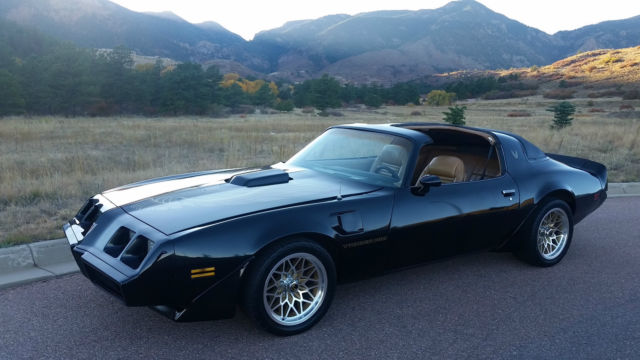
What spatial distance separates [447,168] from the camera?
4750mm

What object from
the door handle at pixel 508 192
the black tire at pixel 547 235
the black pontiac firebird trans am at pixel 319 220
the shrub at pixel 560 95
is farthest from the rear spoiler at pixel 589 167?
the shrub at pixel 560 95

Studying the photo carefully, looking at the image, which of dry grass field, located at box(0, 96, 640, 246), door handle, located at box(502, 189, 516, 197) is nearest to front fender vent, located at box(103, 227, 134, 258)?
dry grass field, located at box(0, 96, 640, 246)

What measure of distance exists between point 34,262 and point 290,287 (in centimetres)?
259

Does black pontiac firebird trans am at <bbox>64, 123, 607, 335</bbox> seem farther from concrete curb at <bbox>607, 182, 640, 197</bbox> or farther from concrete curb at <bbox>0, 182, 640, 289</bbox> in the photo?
concrete curb at <bbox>607, 182, 640, 197</bbox>

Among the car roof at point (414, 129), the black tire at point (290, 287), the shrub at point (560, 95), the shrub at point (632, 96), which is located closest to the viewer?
the black tire at point (290, 287)

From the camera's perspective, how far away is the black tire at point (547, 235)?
4.66 metres

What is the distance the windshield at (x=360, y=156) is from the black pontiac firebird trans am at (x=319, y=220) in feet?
0.04

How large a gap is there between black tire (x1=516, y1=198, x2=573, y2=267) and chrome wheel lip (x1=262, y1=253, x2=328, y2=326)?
7.37ft

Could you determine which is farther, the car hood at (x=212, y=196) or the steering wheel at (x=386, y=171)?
the steering wheel at (x=386, y=171)

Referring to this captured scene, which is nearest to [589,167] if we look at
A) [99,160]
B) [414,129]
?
[414,129]

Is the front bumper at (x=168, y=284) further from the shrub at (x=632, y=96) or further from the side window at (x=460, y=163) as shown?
the shrub at (x=632, y=96)

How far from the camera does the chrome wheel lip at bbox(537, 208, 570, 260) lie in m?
4.81

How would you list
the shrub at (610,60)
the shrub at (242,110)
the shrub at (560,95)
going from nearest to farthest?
the shrub at (242,110) → the shrub at (560,95) → the shrub at (610,60)

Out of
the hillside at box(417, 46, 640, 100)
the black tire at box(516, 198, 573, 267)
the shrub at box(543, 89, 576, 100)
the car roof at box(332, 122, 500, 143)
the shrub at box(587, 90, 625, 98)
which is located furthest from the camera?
the hillside at box(417, 46, 640, 100)
